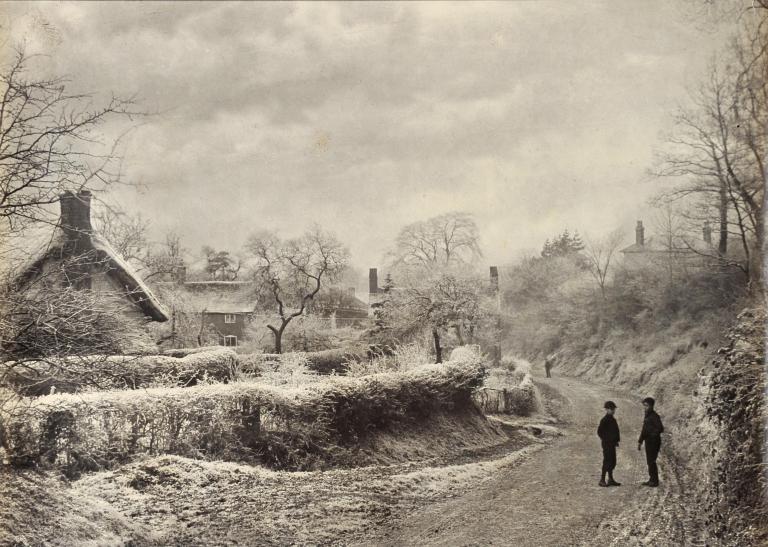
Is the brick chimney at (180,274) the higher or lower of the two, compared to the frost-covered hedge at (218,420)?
higher

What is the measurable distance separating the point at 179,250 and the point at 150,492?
3.41 m

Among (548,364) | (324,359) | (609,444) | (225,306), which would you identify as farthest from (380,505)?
(324,359)

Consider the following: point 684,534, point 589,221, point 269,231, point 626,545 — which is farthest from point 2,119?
point 684,534

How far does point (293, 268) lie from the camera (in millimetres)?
11484

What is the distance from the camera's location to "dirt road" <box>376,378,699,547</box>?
5.56 meters

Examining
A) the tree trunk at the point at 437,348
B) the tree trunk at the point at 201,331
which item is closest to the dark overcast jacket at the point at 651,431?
the tree trunk at the point at 201,331

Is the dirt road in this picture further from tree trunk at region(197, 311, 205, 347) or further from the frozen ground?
tree trunk at region(197, 311, 205, 347)

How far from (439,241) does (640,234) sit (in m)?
3.02

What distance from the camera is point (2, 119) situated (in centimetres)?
524

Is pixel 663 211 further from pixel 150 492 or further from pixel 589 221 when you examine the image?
pixel 150 492

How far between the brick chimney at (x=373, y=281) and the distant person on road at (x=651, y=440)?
4980 mm

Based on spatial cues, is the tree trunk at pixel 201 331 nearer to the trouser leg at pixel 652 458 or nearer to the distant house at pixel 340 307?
the distant house at pixel 340 307

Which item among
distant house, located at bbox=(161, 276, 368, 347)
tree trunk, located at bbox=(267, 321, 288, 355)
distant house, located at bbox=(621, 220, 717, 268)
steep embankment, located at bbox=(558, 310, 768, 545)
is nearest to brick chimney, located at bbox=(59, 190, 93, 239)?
distant house, located at bbox=(161, 276, 368, 347)

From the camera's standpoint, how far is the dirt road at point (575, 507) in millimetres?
5562
